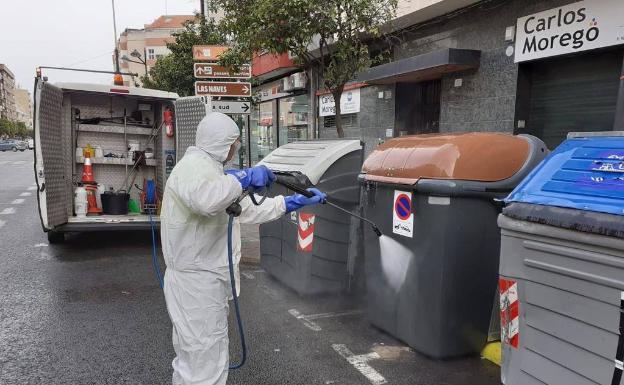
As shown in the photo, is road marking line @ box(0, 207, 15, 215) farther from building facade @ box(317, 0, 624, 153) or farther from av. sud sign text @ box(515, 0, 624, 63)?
av. sud sign text @ box(515, 0, 624, 63)

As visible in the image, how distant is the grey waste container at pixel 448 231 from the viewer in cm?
323

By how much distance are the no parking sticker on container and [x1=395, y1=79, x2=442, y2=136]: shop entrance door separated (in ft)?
23.5

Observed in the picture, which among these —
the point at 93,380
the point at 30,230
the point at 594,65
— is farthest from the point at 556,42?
the point at 30,230

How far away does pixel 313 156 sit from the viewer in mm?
4715

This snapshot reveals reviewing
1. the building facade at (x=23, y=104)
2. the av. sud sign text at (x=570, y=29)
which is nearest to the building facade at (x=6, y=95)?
the building facade at (x=23, y=104)

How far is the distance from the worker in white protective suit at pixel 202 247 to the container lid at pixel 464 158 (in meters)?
1.24

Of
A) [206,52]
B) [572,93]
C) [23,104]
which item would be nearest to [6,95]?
[23,104]

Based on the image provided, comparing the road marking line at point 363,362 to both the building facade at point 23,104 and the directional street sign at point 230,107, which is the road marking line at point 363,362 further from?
the building facade at point 23,104

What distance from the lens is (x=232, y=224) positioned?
8.70 feet

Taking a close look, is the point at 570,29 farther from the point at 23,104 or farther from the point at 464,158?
the point at 23,104

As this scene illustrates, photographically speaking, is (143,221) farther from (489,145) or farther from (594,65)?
(594,65)

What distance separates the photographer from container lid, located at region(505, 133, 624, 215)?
2.12 m

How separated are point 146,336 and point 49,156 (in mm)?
3465

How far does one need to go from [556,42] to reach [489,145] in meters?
4.93
